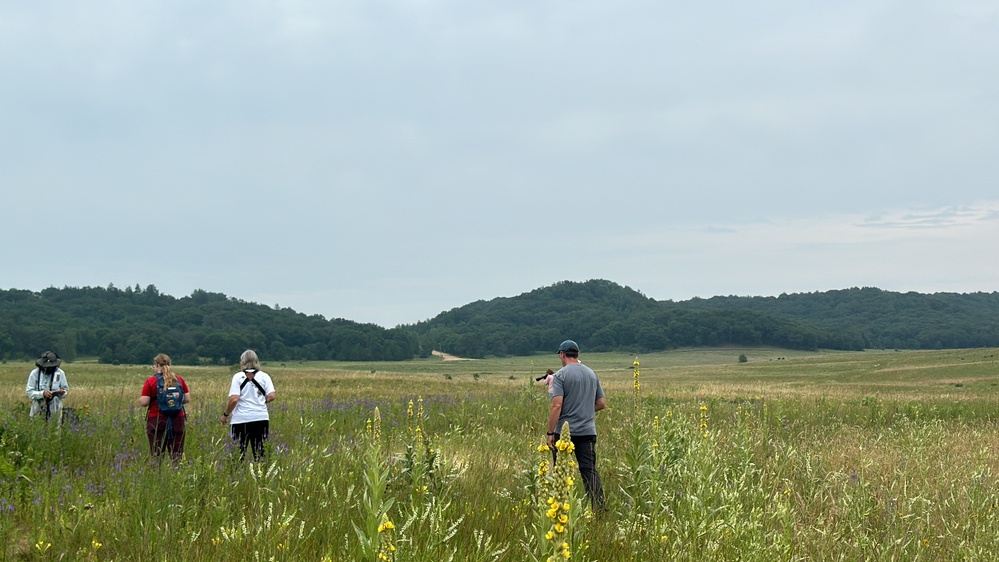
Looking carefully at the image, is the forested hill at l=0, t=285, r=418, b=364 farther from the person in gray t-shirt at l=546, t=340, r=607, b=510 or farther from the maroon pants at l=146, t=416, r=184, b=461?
the person in gray t-shirt at l=546, t=340, r=607, b=510

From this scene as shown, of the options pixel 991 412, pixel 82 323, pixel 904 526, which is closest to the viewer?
pixel 904 526

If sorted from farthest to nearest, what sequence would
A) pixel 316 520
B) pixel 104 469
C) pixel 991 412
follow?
1. pixel 991 412
2. pixel 104 469
3. pixel 316 520

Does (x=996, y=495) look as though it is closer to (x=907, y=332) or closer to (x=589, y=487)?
(x=589, y=487)

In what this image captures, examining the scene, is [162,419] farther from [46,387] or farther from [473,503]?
[473,503]

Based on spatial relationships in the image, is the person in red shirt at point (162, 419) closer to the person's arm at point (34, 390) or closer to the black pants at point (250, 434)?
the black pants at point (250, 434)

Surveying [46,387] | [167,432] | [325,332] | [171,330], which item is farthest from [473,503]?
[325,332]

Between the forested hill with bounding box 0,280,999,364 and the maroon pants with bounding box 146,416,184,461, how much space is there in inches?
4393

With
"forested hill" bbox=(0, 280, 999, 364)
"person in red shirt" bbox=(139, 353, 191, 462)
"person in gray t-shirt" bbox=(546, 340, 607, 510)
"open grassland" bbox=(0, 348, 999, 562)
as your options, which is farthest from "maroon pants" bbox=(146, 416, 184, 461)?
"forested hill" bbox=(0, 280, 999, 364)

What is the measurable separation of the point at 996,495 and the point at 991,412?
16333 mm

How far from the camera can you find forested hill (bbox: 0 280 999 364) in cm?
11488

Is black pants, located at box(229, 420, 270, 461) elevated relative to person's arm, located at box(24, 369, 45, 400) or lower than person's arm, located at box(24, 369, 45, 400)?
lower

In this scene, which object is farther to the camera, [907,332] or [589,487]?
[907,332]

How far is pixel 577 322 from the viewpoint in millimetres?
189375

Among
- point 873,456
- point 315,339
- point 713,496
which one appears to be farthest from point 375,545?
point 315,339
